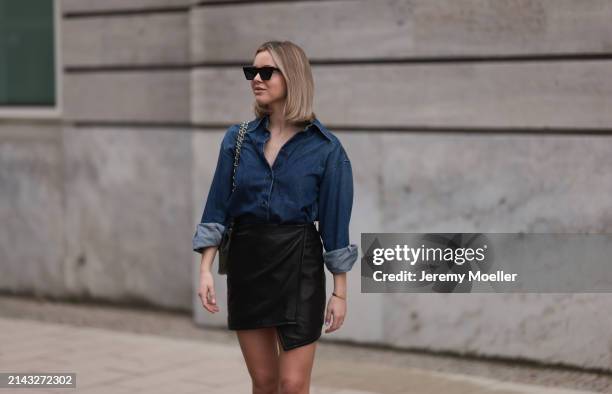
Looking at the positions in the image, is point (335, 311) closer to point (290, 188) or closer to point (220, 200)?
point (290, 188)

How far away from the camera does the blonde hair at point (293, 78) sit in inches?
178

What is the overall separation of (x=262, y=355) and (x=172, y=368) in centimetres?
293

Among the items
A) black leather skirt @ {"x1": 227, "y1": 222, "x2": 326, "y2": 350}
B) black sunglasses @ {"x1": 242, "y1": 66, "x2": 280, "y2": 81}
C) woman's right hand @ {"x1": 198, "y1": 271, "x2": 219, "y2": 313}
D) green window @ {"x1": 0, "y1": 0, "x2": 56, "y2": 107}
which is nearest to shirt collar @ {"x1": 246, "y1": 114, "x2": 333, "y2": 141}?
black sunglasses @ {"x1": 242, "y1": 66, "x2": 280, "y2": 81}

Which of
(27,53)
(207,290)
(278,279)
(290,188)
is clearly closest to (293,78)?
(290,188)

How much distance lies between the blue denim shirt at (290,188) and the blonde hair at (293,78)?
9 centimetres

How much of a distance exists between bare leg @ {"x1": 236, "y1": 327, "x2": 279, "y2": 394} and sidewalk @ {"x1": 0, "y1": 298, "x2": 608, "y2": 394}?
83.8 inches

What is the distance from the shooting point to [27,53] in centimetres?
1068

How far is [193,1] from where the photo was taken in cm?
914

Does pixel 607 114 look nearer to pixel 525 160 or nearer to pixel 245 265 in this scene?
pixel 525 160

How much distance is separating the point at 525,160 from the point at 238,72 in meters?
2.37

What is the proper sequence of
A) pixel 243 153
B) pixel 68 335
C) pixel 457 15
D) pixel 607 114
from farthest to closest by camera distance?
pixel 68 335 → pixel 457 15 → pixel 607 114 → pixel 243 153

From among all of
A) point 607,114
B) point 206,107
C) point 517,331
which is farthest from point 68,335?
point 607,114

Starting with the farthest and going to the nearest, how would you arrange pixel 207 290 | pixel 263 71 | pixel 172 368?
pixel 172 368, pixel 207 290, pixel 263 71

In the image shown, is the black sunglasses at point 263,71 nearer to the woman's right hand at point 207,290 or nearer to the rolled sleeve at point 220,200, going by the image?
the rolled sleeve at point 220,200
